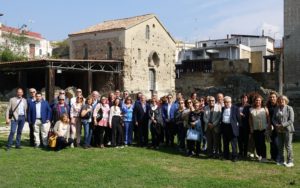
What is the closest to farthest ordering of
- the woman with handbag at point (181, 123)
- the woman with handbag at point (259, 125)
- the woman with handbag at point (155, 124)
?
1. the woman with handbag at point (259, 125)
2. the woman with handbag at point (181, 123)
3. the woman with handbag at point (155, 124)

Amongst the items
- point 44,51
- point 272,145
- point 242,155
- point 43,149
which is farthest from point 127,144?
point 44,51

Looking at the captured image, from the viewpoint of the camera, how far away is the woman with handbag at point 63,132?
1125cm

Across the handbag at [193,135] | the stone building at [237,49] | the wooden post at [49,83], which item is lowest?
the handbag at [193,135]

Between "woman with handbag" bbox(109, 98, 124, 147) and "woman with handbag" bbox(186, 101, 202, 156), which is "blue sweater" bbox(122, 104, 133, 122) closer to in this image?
"woman with handbag" bbox(109, 98, 124, 147)

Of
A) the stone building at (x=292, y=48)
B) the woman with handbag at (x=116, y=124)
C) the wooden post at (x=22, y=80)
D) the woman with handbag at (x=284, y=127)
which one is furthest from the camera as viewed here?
the wooden post at (x=22, y=80)

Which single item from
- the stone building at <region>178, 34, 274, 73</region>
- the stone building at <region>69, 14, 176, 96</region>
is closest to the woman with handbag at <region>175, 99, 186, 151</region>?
the stone building at <region>69, 14, 176, 96</region>

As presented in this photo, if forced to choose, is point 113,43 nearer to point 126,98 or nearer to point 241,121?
point 126,98

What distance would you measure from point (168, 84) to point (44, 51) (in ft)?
101

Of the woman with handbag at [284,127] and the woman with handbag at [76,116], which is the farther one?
the woman with handbag at [76,116]

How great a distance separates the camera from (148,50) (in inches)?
1561

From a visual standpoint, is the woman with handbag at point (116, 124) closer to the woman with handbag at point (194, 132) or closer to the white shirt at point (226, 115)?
the woman with handbag at point (194, 132)

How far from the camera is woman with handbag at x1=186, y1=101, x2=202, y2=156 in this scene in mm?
10758

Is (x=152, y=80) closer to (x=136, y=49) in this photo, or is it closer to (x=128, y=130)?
(x=136, y=49)

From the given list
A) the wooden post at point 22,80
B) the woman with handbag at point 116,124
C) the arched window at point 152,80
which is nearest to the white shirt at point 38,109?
the woman with handbag at point 116,124
